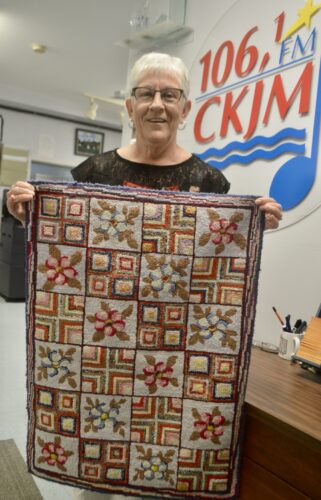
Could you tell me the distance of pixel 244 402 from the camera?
1.15m

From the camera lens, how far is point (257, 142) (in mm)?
1860

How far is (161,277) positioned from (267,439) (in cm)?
50

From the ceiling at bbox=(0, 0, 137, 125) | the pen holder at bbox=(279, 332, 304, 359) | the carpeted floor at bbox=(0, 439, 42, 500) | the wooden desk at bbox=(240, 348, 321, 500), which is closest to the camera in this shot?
the wooden desk at bbox=(240, 348, 321, 500)

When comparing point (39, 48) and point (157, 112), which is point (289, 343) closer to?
point (157, 112)

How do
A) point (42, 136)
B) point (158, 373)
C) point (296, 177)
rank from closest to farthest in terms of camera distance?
1. point (158, 373)
2. point (296, 177)
3. point (42, 136)

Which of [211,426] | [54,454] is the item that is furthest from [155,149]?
[54,454]

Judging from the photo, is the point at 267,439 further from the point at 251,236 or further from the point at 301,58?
the point at 301,58

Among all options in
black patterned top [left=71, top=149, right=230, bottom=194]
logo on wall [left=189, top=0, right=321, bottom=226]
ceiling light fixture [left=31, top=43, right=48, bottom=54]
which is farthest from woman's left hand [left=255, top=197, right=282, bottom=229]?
ceiling light fixture [left=31, top=43, right=48, bottom=54]

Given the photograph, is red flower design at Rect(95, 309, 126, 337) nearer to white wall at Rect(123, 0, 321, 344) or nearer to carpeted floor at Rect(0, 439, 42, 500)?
white wall at Rect(123, 0, 321, 344)

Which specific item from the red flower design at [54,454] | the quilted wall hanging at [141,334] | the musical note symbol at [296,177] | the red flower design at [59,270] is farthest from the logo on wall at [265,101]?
the red flower design at [54,454]

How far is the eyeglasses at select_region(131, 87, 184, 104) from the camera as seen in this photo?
133 centimetres

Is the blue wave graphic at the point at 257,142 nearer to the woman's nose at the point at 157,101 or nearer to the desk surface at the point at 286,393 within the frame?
the woman's nose at the point at 157,101

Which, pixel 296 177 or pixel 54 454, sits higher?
pixel 296 177

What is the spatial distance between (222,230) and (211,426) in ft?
1.74
